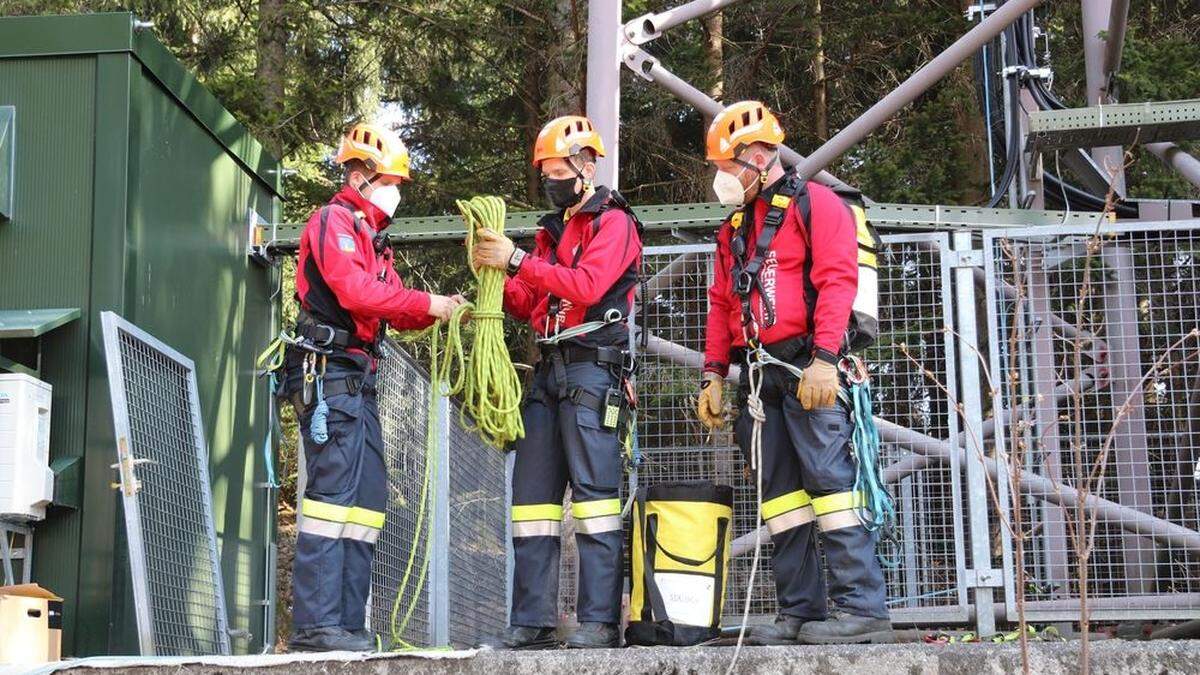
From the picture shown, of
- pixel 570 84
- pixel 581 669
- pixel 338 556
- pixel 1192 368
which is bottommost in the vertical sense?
pixel 581 669

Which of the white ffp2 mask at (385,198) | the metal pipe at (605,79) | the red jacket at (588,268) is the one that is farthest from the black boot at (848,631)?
the metal pipe at (605,79)

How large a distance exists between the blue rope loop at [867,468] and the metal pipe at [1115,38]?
4.46 meters

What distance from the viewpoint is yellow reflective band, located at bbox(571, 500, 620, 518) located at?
603cm

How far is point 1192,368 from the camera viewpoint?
8.73 m

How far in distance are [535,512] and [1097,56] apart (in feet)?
19.3

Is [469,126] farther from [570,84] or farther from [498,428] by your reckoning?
[498,428]

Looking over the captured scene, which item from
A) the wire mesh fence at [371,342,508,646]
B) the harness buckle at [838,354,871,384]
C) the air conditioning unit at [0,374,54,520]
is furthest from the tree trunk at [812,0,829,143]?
the air conditioning unit at [0,374,54,520]

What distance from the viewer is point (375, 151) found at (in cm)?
647

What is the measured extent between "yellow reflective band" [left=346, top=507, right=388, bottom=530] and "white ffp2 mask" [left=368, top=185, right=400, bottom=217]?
1382 millimetres

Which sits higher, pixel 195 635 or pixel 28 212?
pixel 28 212

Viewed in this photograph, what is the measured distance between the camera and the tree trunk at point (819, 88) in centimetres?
1490

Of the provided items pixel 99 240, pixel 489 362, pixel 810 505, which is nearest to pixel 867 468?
pixel 810 505

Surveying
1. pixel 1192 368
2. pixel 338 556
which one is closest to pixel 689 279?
pixel 1192 368

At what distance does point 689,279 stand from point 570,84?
4088 millimetres
